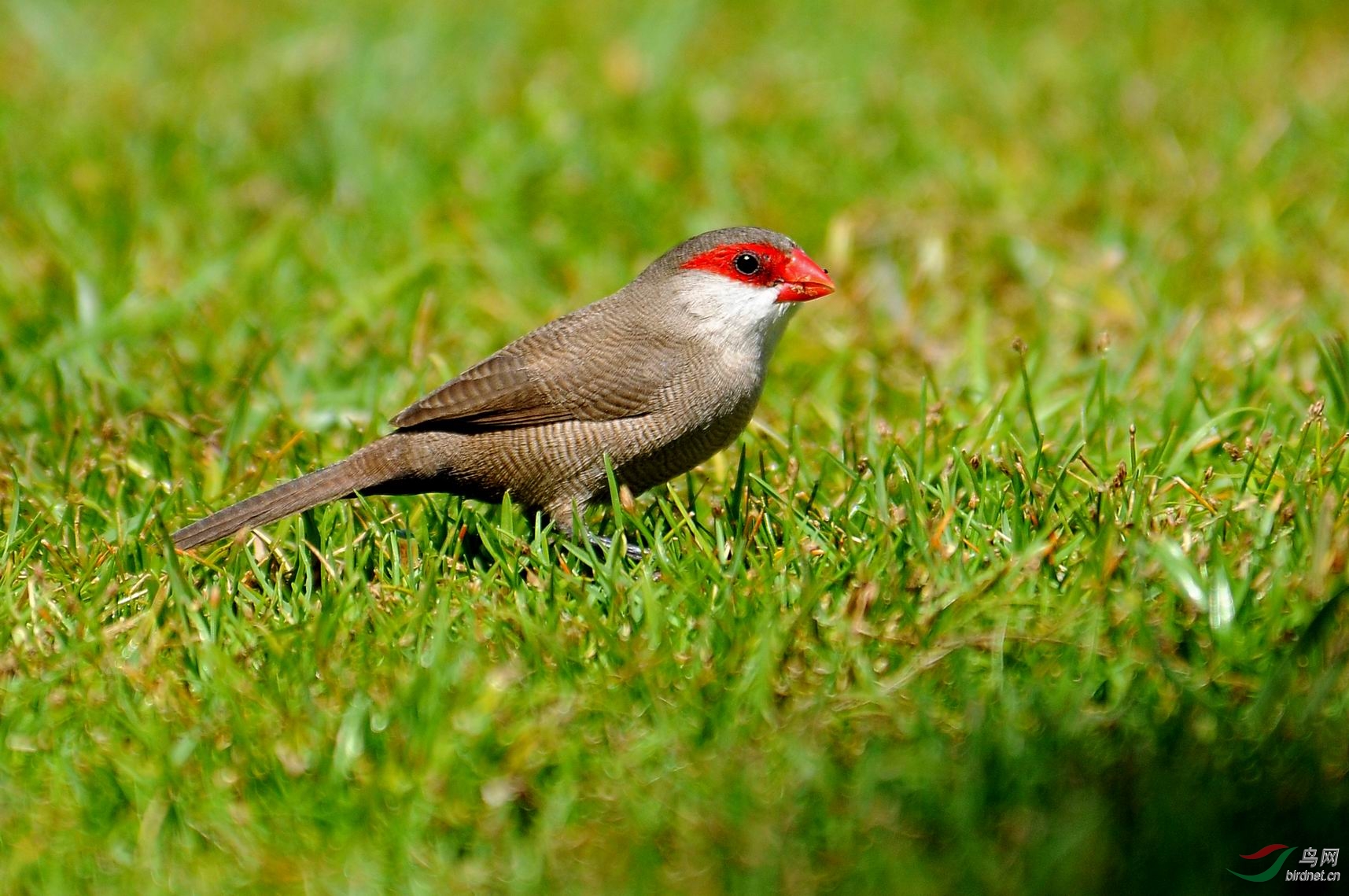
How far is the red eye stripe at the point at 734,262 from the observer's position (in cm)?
420

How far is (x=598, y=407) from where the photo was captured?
13.3 ft

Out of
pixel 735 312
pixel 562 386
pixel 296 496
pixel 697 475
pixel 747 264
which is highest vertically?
pixel 747 264

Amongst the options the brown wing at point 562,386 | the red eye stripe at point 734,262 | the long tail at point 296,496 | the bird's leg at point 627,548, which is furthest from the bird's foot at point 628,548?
the red eye stripe at point 734,262

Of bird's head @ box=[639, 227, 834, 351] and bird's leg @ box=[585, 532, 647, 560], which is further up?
bird's head @ box=[639, 227, 834, 351]

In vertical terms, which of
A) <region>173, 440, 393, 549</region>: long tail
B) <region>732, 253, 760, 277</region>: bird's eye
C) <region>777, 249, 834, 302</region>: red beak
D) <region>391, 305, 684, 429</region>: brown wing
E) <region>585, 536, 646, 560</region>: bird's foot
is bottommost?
<region>585, 536, 646, 560</region>: bird's foot

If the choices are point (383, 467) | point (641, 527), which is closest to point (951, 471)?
point (641, 527)

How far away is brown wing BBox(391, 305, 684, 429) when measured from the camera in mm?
4035

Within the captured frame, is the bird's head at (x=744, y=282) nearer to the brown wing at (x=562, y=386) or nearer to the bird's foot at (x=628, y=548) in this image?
the brown wing at (x=562, y=386)

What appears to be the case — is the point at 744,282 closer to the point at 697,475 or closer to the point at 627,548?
the point at 697,475

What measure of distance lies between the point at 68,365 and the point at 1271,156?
5.05m

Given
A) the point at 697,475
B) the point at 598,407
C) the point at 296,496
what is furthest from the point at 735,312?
the point at 296,496

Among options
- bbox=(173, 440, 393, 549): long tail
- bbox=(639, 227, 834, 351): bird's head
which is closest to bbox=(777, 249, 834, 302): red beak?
bbox=(639, 227, 834, 351): bird's head

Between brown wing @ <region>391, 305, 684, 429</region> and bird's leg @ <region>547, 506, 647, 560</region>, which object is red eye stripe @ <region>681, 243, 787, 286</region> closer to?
brown wing @ <region>391, 305, 684, 429</region>

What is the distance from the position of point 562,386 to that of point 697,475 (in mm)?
747
